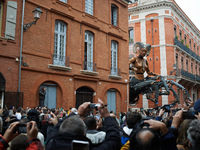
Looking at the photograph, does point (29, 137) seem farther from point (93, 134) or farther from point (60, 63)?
point (60, 63)

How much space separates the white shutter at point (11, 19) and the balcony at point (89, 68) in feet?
17.0

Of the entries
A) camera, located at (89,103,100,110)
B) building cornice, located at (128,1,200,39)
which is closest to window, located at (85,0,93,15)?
building cornice, located at (128,1,200,39)

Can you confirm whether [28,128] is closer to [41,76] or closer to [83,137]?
[83,137]

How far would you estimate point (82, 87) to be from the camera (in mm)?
15094

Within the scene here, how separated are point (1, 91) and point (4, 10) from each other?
419cm

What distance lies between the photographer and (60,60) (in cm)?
1342

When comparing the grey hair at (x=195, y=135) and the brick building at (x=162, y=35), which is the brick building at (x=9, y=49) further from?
the brick building at (x=162, y=35)

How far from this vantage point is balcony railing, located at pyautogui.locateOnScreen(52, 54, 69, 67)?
1318 cm

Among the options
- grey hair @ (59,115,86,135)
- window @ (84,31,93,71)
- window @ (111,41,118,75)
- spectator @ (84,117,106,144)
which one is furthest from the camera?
window @ (111,41,118,75)

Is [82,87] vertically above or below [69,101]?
above

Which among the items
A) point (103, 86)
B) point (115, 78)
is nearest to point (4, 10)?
point (103, 86)

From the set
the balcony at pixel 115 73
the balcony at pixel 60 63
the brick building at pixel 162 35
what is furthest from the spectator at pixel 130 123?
the brick building at pixel 162 35

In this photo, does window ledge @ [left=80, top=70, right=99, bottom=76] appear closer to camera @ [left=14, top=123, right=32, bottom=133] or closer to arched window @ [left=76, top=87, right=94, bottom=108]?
Answer: arched window @ [left=76, top=87, right=94, bottom=108]

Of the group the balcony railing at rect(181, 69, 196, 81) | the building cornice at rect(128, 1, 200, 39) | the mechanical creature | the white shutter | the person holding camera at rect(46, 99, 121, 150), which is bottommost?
the person holding camera at rect(46, 99, 121, 150)
